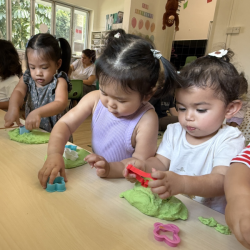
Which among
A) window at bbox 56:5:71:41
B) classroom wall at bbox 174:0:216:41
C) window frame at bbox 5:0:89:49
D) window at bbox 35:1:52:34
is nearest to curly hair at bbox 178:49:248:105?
classroom wall at bbox 174:0:216:41

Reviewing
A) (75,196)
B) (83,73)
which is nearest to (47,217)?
(75,196)

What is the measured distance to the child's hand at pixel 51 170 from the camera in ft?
1.75

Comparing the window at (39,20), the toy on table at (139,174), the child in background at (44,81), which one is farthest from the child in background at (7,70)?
the window at (39,20)

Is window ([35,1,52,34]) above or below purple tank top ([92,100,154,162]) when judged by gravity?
above

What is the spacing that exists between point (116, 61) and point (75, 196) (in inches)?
14.4

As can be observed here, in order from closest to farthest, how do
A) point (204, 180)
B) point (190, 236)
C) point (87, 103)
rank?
point (190, 236) < point (204, 180) < point (87, 103)

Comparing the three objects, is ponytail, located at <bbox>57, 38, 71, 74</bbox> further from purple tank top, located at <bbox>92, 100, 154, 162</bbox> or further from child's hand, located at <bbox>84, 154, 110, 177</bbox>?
child's hand, located at <bbox>84, 154, 110, 177</bbox>

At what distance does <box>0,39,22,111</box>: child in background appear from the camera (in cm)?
167

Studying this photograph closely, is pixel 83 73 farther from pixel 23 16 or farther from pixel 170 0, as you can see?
pixel 23 16

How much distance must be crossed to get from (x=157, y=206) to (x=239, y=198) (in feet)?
0.54

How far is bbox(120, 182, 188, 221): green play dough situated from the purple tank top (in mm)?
287

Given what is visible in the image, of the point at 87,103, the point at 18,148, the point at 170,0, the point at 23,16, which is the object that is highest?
the point at 170,0

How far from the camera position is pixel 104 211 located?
46cm

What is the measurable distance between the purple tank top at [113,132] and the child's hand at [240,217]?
0.43m
